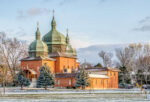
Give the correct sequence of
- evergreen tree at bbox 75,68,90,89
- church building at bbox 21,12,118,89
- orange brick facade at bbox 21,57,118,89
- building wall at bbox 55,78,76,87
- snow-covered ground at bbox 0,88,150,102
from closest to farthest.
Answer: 1. snow-covered ground at bbox 0,88,150,102
2. evergreen tree at bbox 75,68,90,89
3. building wall at bbox 55,78,76,87
4. orange brick facade at bbox 21,57,118,89
5. church building at bbox 21,12,118,89

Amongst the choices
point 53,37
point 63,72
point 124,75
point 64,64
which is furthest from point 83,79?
point 124,75

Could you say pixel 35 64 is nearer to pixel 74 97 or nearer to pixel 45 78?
pixel 45 78

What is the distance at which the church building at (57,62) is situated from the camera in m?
68.0

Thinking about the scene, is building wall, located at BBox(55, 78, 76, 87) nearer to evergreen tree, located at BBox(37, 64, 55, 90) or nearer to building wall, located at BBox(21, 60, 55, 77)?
building wall, located at BBox(21, 60, 55, 77)

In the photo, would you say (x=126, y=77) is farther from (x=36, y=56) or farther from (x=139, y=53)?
(x=36, y=56)

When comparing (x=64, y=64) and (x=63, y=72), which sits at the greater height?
(x=64, y=64)

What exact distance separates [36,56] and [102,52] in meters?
35.1

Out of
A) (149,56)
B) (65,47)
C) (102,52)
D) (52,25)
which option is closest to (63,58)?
(65,47)

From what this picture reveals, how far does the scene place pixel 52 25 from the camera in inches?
3083

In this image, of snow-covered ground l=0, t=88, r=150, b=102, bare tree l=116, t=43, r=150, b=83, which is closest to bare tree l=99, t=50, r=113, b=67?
bare tree l=116, t=43, r=150, b=83

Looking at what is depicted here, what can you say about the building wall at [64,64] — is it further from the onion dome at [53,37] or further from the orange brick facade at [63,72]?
the onion dome at [53,37]

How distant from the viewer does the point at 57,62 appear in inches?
2958

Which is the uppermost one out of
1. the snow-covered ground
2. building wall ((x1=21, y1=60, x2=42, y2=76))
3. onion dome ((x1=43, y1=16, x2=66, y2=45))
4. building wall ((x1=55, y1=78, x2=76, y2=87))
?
onion dome ((x1=43, y1=16, x2=66, y2=45))

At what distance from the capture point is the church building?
68012mm
